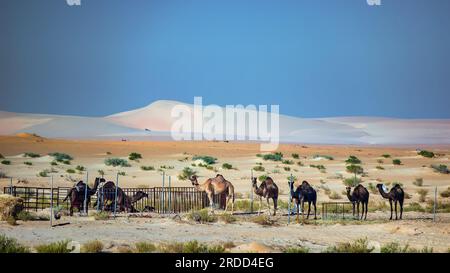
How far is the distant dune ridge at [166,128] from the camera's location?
157 metres

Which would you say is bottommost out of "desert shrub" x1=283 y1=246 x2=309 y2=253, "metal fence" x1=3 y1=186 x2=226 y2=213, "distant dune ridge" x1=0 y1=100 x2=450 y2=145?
"desert shrub" x1=283 y1=246 x2=309 y2=253

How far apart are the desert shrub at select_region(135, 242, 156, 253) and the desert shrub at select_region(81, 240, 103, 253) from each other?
895 mm

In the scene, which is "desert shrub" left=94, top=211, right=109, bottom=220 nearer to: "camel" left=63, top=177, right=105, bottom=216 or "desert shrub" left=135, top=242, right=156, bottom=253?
"camel" left=63, top=177, right=105, bottom=216

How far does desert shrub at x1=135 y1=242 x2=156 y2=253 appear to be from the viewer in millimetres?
18797

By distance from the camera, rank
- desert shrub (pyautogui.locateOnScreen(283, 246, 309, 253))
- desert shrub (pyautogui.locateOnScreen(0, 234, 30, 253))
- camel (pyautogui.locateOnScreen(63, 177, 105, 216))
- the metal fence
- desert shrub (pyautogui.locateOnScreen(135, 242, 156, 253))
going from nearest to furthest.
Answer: desert shrub (pyautogui.locateOnScreen(0, 234, 30, 253)) → desert shrub (pyautogui.locateOnScreen(135, 242, 156, 253)) → desert shrub (pyautogui.locateOnScreen(283, 246, 309, 253)) → camel (pyautogui.locateOnScreen(63, 177, 105, 216)) → the metal fence

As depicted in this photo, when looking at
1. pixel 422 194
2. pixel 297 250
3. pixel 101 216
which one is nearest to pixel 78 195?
pixel 101 216

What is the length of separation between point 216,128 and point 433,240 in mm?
154852

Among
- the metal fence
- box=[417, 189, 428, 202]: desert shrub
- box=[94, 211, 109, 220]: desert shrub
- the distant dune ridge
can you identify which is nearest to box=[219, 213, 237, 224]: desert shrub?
the metal fence

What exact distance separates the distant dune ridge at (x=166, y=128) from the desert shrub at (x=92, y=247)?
129176mm

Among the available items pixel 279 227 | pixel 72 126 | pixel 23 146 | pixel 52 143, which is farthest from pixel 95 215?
pixel 72 126

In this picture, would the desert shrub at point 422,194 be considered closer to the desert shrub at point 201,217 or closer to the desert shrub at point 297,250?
the desert shrub at point 201,217

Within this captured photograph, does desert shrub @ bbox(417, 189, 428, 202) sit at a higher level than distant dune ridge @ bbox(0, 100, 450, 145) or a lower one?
lower
